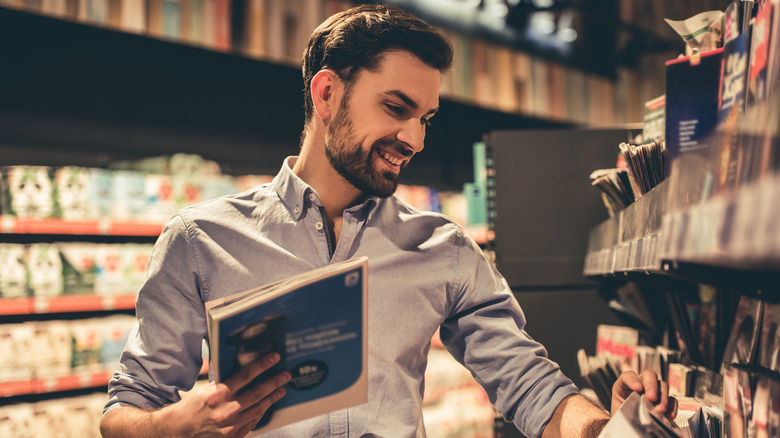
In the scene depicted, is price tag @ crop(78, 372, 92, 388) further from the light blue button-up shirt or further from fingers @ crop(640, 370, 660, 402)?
fingers @ crop(640, 370, 660, 402)

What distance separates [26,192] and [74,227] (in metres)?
0.24

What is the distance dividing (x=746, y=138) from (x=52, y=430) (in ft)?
9.65

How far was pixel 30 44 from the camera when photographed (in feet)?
9.89

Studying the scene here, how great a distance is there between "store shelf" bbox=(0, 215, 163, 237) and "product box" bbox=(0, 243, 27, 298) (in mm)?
78

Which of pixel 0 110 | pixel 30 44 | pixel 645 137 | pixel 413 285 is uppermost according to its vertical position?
pixel 30 44

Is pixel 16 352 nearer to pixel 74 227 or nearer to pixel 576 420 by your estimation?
pixel 74 227

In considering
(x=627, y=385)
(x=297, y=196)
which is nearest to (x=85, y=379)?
(x=297, y=196)

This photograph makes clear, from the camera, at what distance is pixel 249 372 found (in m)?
0.96

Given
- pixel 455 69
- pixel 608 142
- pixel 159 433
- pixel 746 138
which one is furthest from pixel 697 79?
pixel 455 69

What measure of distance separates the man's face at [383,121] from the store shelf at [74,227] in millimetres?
1701

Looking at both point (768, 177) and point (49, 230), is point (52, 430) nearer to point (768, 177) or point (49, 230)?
point (49, 230)

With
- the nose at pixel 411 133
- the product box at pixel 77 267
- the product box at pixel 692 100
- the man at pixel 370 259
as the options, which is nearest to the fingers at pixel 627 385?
the man at pixel 370 259

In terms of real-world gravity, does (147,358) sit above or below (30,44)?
below

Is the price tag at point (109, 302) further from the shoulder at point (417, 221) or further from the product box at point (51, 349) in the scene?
the shoulder at point (417, 221)
